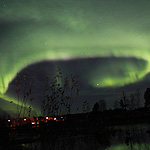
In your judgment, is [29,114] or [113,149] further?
[113,149]

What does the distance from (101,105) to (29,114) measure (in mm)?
86787

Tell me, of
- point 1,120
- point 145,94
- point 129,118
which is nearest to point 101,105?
point 145,94

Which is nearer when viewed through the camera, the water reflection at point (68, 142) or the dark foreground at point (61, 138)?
the water reflection at point (68, 142)

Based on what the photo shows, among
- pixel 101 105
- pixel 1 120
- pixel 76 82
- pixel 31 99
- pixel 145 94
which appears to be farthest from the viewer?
pixel 101 105

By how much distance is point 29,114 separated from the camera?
9.96 m

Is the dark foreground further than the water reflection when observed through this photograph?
Yes

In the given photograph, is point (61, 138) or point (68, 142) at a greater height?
point (61, 138)

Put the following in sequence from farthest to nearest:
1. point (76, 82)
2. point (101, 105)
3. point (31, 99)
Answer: point (101, 105) < point (31, 99) < point (76, 82)

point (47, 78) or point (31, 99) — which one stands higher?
point (47, 78)

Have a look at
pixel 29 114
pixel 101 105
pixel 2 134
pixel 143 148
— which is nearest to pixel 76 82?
pixel 29 114

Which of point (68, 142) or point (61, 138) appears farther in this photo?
point (68, 142)

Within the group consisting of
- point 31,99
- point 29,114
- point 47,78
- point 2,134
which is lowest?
point 2,134

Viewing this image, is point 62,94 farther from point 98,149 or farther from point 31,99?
point 98,149

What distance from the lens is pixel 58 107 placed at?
30.5 feet
